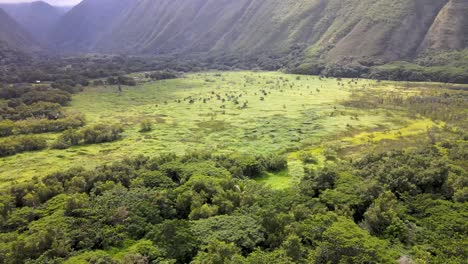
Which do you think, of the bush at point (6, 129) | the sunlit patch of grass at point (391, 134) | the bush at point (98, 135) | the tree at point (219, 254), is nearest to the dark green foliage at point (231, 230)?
the tree at point (219, 254)

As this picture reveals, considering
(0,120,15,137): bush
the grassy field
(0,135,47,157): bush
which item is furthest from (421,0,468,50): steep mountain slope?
(0,120,15,137): bush

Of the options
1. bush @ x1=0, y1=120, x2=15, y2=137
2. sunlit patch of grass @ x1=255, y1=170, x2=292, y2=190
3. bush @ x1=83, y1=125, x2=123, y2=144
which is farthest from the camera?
bush @ x1=0, y1=120, x2=15, y2=137

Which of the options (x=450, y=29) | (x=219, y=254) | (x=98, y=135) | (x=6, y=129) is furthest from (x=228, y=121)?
(x=450, y=29)

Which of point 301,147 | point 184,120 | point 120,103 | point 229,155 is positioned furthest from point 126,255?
point 120,103

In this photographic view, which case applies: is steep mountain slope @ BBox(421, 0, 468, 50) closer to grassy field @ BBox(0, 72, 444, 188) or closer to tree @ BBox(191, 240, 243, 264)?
grassy field @ BBox(0, 72, 444, 188)

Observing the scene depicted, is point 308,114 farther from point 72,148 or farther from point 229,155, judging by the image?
point 72,148

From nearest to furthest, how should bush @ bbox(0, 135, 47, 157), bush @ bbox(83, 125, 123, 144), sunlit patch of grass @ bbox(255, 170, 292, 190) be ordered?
1. sunlit patch of grass @ bbox(255, 170, 292, 190)
2. bush @ bbox(0, 135, 47, 157)
3. bush @ bbox(83, 125, 123, 144)

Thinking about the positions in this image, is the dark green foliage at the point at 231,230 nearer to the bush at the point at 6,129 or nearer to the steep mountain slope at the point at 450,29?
the bush at the point at 6,129

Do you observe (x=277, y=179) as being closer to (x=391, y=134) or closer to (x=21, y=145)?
(x=391, y=134)
